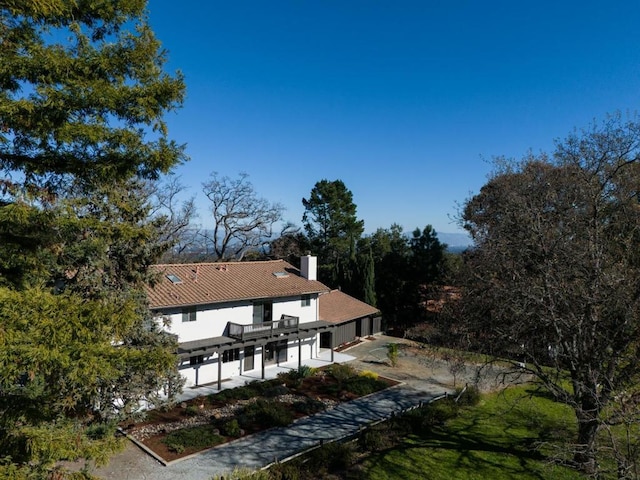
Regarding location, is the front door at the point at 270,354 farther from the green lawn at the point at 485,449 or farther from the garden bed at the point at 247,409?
the green lawn at the point at 485,449

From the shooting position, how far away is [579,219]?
1176 centimetres

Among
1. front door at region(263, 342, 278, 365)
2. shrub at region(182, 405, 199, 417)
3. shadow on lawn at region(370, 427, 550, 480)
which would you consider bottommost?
shadow on lawn at region(370, 427, 550, 480)

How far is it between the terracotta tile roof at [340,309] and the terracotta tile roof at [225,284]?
299 centimetres

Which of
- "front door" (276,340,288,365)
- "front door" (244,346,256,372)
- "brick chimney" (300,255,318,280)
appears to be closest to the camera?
"front door" (244,346,256,372)

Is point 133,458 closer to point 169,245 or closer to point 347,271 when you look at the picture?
point 169,245

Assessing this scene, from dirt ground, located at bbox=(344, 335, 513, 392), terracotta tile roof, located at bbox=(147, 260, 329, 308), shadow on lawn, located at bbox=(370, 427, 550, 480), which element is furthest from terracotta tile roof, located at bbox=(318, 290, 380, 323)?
shadow on lawn, located at bbox=(370, 427, 550, 480)

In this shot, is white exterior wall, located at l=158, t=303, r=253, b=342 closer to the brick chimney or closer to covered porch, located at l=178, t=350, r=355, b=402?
covered porch, located at l=178, t=350, r=355, b=402

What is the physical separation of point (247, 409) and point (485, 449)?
32.6 ft

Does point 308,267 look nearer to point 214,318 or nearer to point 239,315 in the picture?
point 239,315

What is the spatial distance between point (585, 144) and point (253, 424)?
54.1 ft

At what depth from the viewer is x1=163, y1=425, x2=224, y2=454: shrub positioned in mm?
14647

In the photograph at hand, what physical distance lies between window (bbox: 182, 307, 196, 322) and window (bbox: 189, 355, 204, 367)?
2026 millimetres

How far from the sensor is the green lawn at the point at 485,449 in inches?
519

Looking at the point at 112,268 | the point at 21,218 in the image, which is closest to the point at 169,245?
the point at 112,268
